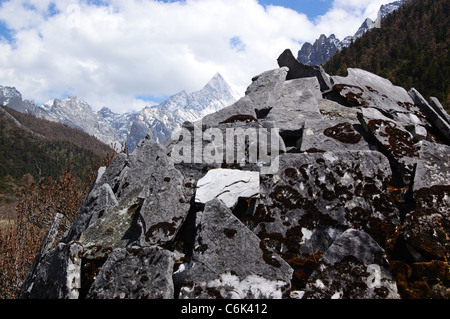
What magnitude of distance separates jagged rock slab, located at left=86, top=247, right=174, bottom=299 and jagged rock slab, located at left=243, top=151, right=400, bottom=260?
5.90ft

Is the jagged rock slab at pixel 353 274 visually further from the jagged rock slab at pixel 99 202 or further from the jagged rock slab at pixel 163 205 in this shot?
the jagged rock slab at pixel 99 202

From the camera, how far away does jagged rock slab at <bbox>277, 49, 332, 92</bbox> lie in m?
11.9

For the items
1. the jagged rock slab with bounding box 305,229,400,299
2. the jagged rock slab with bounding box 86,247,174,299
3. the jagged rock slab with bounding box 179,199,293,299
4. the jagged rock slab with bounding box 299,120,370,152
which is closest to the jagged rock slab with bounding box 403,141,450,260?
the jagged rock slab with bounding box 305,229,400,299

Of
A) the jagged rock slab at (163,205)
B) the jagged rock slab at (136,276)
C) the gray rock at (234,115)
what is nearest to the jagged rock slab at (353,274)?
the jagged rock slab at (136,276)

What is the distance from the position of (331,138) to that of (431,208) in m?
3.08

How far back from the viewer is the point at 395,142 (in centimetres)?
710

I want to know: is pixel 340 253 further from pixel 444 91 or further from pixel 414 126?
pixel 444 91

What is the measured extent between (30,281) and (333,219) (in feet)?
20.7

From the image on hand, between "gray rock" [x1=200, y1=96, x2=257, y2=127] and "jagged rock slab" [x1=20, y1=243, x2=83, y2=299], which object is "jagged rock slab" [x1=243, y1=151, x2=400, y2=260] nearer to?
"jagged rock slab" [x1=20, y1=243, x2=83, y2=299]

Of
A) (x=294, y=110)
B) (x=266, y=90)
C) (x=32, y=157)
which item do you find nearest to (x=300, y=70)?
(x=266, y=90)

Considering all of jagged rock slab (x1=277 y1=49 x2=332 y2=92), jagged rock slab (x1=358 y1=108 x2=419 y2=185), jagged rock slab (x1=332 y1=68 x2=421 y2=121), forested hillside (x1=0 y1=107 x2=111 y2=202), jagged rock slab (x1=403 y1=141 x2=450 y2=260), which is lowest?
jagged rock slab (x1=403 y1=141 x2=450 y2=260)

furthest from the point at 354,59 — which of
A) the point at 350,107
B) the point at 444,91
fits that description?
the point at 350,107

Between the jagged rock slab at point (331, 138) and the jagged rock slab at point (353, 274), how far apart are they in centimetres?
359

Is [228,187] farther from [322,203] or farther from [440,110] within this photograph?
[440,110]
